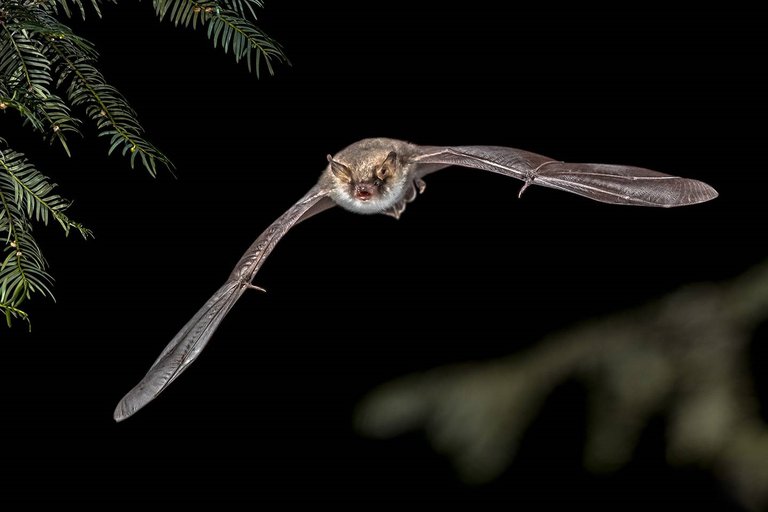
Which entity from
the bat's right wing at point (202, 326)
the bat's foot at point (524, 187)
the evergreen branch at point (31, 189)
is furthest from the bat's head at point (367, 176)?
the evergreen branch at point (31, 189)

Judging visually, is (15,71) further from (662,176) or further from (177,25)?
(662,176)

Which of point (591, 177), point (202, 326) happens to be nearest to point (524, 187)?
point (591, 177)

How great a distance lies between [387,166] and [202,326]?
62 cm

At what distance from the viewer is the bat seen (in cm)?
195

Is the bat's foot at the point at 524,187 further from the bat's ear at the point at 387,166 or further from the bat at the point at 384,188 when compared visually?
the bat's ear at the point at 387,166

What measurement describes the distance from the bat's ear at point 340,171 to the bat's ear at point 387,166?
8 cm

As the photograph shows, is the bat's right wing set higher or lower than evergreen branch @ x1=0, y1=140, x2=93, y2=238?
lower

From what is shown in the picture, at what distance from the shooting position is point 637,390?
65.2 inches

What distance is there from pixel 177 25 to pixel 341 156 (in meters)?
0.54

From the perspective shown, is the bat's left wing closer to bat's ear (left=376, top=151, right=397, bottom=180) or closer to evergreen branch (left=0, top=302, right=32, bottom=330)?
bat's ear (left=376, top=151, right=397, bottom=180)

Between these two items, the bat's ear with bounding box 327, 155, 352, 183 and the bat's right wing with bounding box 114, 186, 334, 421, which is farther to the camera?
the bat's ear with bounding box 327, 155, 352, 183

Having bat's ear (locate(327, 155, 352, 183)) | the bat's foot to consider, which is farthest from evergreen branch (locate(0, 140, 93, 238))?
the bat's foot

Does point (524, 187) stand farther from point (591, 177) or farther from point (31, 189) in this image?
point (31, 189)

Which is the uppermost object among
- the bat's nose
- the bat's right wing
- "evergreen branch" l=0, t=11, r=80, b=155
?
"evergreen branch" l=0, t=11, r=80, b=155
